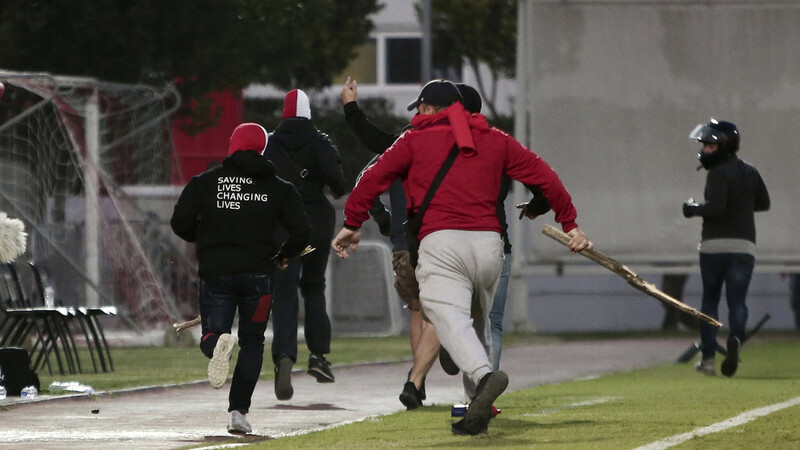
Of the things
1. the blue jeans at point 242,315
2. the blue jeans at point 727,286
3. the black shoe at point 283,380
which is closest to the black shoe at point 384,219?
the black shoe at point 283,380

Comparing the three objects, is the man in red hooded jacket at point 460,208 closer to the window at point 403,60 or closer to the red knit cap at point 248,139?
the red knit cap at point 248,139

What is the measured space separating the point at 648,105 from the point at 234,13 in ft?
20.9

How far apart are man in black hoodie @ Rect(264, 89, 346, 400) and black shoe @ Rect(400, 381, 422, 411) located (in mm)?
944

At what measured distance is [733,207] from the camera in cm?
1461

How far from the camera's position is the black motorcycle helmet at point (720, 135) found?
1459 centimetres

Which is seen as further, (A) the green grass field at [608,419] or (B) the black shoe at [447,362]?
(B) the black shoe at [447,362]

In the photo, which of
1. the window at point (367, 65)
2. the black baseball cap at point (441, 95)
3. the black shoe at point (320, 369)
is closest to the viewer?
the black baseball cap at point (441, 95)

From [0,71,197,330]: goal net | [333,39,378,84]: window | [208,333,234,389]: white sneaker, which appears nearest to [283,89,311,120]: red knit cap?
[208,333,234,389]: white sneaker

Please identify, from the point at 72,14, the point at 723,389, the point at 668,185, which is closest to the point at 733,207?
the point at 723,389

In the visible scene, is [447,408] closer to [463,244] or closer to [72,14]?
[463,244]

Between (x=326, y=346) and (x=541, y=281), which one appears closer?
(x=326, y=346)

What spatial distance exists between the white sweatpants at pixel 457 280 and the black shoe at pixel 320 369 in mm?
3474

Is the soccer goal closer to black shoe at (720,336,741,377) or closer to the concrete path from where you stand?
the concrete path

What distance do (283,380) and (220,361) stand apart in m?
2.17
